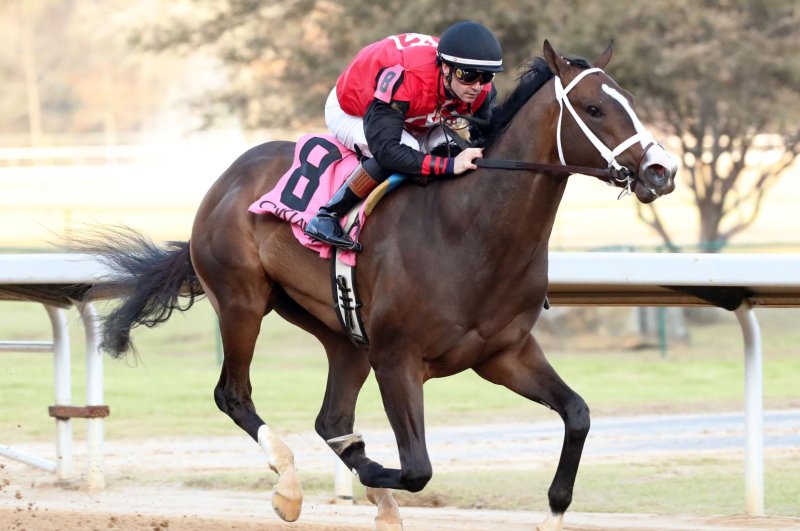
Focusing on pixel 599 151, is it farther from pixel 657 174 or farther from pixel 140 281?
pixel 140 281

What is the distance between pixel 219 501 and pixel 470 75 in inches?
113

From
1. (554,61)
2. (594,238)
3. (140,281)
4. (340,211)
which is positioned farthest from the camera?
(594,238)

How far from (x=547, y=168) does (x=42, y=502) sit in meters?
3.45

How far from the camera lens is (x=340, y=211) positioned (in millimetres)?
4922

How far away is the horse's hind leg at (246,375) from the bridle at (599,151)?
1.34 m

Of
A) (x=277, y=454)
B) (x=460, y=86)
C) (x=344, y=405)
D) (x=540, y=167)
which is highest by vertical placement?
(x=460, y=86)

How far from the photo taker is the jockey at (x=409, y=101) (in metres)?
4.61

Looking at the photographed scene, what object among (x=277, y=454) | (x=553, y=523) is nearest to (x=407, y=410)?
(x=553, y=523)

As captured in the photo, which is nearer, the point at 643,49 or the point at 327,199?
the point at 327,199

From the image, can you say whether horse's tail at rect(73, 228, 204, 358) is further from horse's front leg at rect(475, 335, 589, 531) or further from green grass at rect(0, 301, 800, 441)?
horse's front leg at rect(475, 335, 589, 531)

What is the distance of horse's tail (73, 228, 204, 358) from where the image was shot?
5879 millimetres

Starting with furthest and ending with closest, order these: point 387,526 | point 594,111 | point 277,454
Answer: point 277,454
point 387,526
point 594,111

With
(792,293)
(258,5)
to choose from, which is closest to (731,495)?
(792,293)

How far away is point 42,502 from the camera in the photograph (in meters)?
6.45
